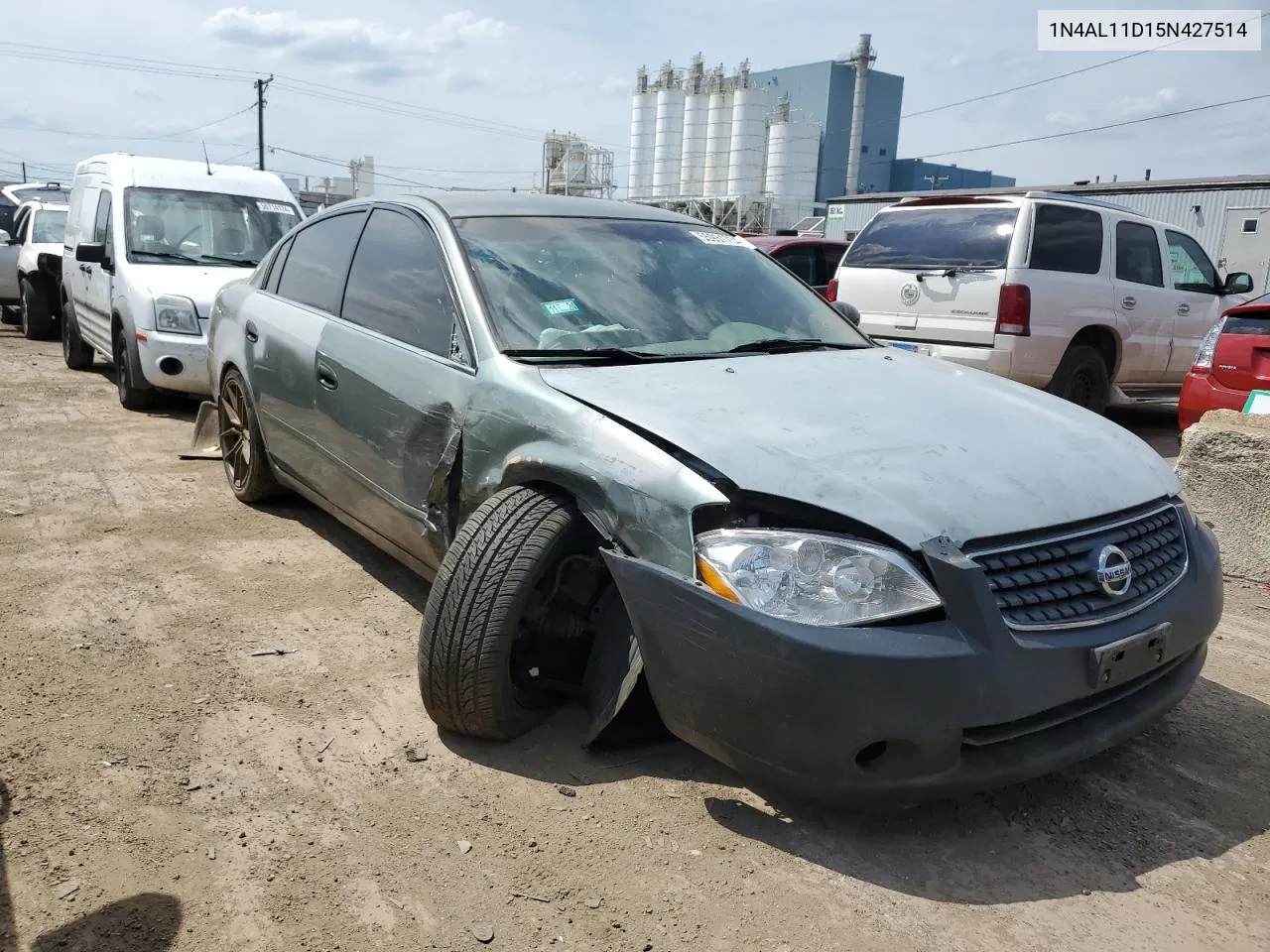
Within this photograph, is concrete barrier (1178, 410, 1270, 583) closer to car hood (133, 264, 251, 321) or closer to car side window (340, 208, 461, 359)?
car side window (340, 208, 461, 359)

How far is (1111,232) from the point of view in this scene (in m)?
8.22

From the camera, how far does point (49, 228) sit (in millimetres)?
13070

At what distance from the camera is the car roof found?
3896mm

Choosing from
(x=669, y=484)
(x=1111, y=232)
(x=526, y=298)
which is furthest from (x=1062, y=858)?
(x=1111, y=232)

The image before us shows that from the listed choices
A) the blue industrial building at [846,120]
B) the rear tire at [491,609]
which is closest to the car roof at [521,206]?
the rear tire at [491,609]

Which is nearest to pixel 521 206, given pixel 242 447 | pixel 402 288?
pixel 402 288

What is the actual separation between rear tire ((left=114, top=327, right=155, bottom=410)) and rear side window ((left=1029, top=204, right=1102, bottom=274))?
6.86 m

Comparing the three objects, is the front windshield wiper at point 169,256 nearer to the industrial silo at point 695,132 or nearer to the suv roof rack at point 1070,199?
the suv roof rack at point 1070,199

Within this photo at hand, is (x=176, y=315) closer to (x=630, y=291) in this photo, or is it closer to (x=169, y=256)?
(x=169, y=256)

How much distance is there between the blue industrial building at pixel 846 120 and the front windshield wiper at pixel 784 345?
54.9 m

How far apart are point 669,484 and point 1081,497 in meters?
1.08

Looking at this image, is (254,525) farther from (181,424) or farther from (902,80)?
(902,80)

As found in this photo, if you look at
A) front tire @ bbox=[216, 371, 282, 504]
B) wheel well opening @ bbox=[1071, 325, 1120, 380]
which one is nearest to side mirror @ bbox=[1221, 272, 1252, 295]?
wheel well opening @ bbox=[1071, 325, 1120, 380]

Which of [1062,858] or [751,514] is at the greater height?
[751,514]
